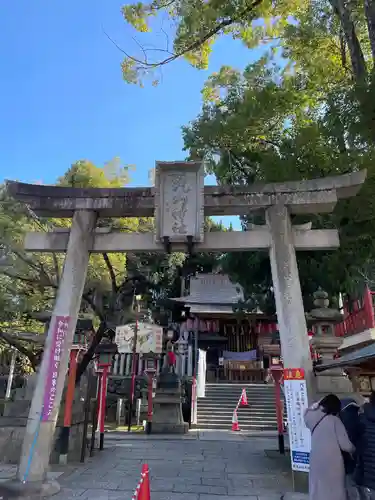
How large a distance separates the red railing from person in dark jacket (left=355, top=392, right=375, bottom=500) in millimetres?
8610

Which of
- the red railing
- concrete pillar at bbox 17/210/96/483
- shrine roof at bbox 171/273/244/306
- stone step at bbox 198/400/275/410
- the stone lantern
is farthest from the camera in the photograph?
shrine roof at bbox 171/273/244/306

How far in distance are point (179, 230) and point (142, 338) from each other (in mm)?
10136

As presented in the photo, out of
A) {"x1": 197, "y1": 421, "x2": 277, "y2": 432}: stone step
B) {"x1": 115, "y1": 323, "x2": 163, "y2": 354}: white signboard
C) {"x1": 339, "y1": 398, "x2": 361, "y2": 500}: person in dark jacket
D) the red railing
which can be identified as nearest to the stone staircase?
{"x1": 197, "y1": 421, "x2": 277, "y2": 432}: stone step

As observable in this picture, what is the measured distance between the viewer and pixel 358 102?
7.93 m

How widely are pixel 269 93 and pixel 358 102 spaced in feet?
8.54

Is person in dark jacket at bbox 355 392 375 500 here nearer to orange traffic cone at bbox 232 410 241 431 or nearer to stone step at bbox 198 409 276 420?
orange traffic cone at bbox 232 410 241 431

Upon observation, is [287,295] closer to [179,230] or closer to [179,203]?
[179,230]

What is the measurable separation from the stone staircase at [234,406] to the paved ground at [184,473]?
4.42m

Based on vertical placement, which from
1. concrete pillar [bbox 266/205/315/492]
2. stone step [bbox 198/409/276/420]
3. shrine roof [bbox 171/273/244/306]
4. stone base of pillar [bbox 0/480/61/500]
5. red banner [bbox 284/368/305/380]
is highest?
shrine roof [bbox 171/273/244/306]

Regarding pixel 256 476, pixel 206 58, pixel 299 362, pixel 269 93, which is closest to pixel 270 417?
pixel 256 476

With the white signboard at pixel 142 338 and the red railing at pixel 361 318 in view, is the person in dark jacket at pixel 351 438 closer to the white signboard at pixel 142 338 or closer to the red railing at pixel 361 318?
the red railing at pixel 361 318

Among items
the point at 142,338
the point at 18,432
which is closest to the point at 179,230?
the point at 18,432

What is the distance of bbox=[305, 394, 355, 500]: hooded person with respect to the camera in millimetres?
4098

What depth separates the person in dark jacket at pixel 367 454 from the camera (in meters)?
3.89
